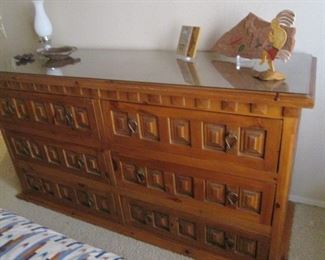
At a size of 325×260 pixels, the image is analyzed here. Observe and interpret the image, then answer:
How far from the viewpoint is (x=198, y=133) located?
114cm

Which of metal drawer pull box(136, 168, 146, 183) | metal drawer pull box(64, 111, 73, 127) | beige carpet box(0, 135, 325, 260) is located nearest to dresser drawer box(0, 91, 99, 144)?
metal drawer pull box(64, 111, 73, 127)

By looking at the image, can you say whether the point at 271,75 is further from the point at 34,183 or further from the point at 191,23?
the point at 34,183

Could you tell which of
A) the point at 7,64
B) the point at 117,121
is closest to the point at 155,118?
the point at 117,121

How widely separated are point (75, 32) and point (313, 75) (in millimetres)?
1429

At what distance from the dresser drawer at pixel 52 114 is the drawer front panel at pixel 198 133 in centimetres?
12

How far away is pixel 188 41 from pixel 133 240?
42.4 inches

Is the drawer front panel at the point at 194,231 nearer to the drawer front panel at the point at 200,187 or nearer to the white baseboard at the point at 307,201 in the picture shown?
the drawer front panel at the point at 200,187

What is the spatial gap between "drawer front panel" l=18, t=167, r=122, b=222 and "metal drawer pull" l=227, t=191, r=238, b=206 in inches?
24.8

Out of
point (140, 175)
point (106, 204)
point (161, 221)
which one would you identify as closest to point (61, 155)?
point (106, 204)

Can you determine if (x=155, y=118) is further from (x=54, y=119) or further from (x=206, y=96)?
(x=54, y=119)

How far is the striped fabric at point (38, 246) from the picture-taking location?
77cm

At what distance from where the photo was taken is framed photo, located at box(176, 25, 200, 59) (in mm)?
1340

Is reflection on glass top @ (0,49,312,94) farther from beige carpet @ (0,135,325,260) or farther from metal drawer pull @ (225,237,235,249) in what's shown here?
beige carpet @ (0,135,325,260)

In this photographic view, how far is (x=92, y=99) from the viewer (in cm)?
132
